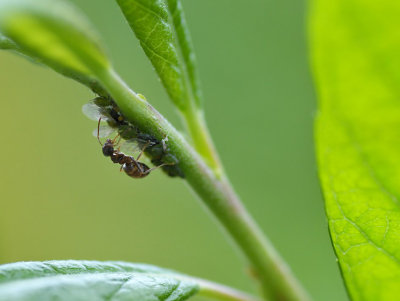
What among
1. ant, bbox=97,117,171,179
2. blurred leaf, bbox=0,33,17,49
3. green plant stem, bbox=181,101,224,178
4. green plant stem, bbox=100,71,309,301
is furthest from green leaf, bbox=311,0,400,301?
ant, bbox=97,117,171,179

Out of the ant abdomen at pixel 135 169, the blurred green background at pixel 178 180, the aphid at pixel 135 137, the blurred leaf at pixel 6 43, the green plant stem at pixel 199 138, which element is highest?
the blurred leaf at pixel 6 43

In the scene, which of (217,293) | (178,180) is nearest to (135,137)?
(217,293)

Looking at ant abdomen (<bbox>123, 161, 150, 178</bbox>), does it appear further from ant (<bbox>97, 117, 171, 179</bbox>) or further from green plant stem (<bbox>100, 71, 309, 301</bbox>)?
green plant stem (<bbox>100, 71, 309, 301</bbox>)

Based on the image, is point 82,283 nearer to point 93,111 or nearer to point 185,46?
point 93,111

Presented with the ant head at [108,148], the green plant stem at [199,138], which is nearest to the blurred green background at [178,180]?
the ant head at [108,148]

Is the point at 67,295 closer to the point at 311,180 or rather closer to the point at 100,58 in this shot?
the point at 100,58

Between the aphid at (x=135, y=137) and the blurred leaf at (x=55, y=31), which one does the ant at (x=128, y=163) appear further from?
the blurred leaf at (x=55, y=31)
